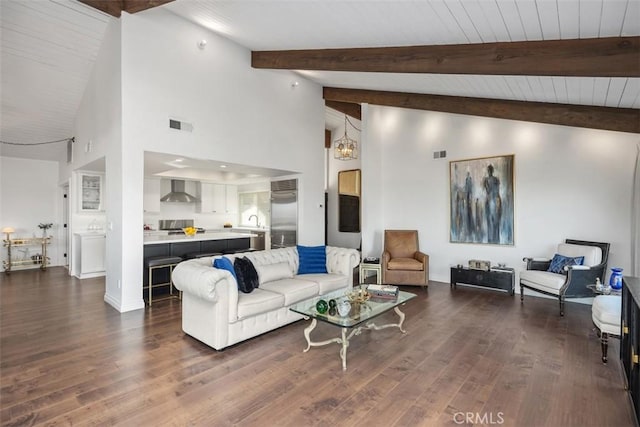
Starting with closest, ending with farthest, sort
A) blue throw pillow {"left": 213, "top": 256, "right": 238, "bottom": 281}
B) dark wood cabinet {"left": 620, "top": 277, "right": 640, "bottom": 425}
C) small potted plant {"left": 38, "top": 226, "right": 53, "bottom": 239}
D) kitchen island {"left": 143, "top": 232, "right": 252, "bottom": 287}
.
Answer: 1. dark wood cabinet {"left": 620, "top": 277, "right": 640, "bottom": 425}
2. blue throw pillow {"left": 213, "top": 256, "right": 238, "bottom": 281}
3. kitchen island {"left": 143, "top": 232, "right": 252, "bottom": 287}
4. small potted plant {"left": 38, "top": 226, "right": 53, "bottom": 239}

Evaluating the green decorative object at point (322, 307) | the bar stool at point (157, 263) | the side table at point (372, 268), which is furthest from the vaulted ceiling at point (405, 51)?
the bar stool at point (157, 263)

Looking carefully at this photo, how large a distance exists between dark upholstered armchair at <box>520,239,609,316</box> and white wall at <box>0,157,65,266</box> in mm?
10127

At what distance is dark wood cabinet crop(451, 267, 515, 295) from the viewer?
5.25 meters

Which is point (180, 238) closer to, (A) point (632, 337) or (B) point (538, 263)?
(A) point (632, 337)

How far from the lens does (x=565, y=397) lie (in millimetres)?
2301

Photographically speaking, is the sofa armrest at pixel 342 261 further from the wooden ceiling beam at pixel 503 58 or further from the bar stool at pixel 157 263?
the wooden ceiling beam at pixel 503 58

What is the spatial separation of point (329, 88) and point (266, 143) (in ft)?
7.37

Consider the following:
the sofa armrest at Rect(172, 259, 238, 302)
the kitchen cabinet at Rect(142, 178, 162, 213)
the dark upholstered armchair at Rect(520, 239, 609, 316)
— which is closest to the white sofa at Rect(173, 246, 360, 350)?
the sofa armrest at Rect(172, 259, 238, 302)

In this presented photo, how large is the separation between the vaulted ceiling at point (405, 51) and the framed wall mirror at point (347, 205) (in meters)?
3.17

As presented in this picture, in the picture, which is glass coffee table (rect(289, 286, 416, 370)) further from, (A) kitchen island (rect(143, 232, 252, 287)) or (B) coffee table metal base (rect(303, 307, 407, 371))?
(A) kitchen island (rect(143, 232, 252, 287))

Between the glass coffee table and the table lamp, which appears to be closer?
the glass coffee table

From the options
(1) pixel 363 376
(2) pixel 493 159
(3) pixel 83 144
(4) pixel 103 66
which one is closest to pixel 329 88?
(2) pixel 493 159

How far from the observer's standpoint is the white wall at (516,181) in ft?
15.4

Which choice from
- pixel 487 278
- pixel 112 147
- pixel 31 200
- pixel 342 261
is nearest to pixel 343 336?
pixel 342 261
